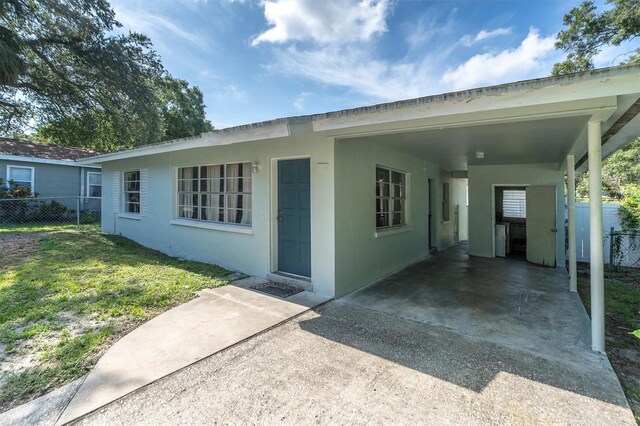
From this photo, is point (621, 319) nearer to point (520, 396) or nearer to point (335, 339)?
point (520, 396)

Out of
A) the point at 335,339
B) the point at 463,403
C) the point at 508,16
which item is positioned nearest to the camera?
the point at 463,403

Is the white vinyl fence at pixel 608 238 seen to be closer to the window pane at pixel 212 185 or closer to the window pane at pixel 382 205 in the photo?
the window pane at pixel 382 205

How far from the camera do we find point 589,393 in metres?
2.49

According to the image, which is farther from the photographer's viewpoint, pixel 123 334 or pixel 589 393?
pixel 123 334

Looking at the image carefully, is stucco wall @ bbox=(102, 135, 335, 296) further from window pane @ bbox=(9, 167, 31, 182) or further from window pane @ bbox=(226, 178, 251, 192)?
window pane @ bbox=(9, 167, 31, 182)

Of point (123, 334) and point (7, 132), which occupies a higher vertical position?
point (7, 132)

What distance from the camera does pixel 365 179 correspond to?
5.57 m

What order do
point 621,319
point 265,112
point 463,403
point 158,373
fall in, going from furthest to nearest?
point 265,112, point 621,319, point 158,373, point 463,403

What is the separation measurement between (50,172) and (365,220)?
16.0 m

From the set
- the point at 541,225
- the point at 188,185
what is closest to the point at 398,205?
the point at 541,225

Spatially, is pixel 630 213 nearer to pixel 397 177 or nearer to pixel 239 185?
pixel 397 177

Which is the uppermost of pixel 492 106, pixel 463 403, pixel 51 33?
pixel 51 33

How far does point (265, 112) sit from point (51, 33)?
734cm

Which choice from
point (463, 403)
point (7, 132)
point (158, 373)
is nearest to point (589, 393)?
point (463, 403)
